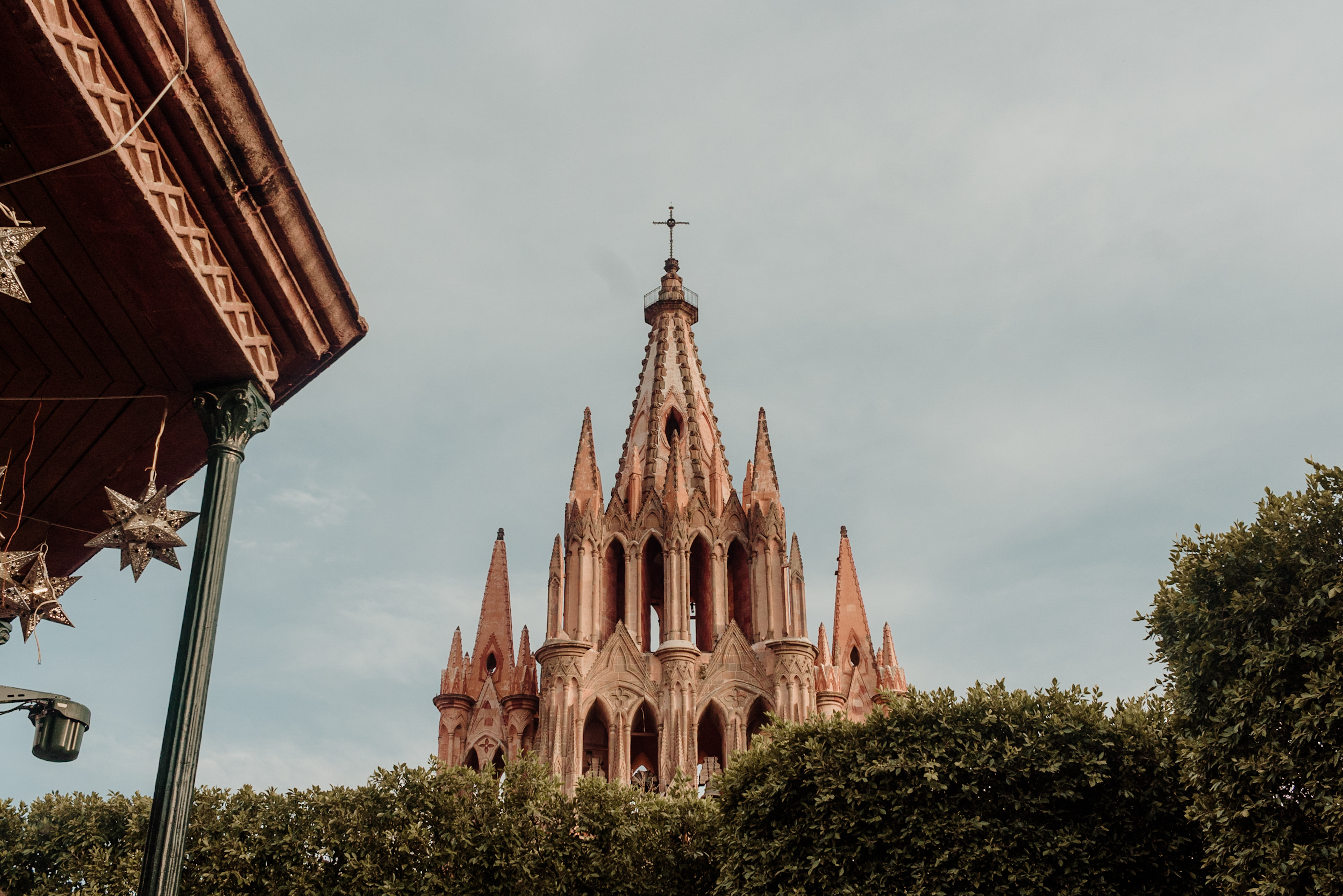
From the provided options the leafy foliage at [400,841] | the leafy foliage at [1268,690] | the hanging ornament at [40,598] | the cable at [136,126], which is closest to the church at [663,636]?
the leafy foliage at [400,841]

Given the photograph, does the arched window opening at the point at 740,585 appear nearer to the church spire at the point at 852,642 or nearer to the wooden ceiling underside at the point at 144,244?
the church spire at the point at 852,642

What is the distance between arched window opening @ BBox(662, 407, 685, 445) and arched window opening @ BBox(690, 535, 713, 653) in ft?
15.9

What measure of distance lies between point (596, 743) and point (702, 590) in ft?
19.4

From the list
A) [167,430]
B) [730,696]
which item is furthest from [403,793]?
[730,696]

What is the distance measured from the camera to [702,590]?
39000 mm

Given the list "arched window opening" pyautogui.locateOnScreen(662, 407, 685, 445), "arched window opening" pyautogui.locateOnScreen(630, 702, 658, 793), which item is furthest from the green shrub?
"arched window opening" pyautogui.locateOnScreen(662, 407, 685, 445)

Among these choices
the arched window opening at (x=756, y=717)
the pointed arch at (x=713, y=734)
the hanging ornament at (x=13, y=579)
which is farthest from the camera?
the arched window opening at (x=756, y=717)

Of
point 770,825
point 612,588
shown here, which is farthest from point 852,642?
point 770,825

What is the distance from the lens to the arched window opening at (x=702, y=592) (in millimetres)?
37562

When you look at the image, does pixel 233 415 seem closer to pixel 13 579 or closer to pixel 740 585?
pixel 13 579

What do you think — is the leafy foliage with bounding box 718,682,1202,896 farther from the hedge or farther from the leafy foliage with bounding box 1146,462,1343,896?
the leafy foliage with bounding box 1146,462,1343,896

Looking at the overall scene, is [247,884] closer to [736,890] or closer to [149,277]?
[736,890]

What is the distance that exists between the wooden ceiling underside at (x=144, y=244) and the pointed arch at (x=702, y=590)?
1103 inches

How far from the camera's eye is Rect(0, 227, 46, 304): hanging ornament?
6.54 m
